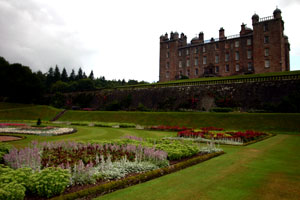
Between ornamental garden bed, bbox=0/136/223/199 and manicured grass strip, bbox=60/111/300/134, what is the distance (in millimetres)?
16915

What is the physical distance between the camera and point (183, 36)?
68.6m

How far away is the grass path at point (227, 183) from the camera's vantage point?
5.48 meters

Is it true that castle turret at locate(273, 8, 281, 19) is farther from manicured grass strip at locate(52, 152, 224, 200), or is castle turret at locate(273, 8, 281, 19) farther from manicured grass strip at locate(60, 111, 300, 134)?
manicured grass strip at locate(52, 152, 224, 200)

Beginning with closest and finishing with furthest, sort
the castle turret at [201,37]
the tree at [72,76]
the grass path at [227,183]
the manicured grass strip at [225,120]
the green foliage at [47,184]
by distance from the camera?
the green foliage at [47,184] → the grass path at [227,183] → the manicured grass strip at [225,120] → the castle turret at [201,37] → the tree at [72,76]

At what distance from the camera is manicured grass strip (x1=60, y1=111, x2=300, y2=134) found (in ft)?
77.9

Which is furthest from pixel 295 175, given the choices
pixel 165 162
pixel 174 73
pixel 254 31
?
pixel 174 73

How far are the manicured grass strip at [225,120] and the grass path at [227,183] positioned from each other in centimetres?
1670

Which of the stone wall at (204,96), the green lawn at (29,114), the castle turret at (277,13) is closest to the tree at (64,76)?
the stone wall at (204,96)

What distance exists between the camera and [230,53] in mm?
57219

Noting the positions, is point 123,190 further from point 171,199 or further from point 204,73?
point 204,73

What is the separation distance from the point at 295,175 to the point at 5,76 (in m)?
70.4

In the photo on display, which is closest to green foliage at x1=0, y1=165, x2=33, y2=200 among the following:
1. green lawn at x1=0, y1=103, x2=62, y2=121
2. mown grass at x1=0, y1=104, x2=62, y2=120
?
green lawn at x1=0, y1=103, x2=62, y2=121

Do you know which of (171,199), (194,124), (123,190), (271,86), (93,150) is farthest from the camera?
(271,86)

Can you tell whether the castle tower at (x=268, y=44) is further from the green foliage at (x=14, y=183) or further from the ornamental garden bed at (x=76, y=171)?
the green foliage at (x=14, y=183)
